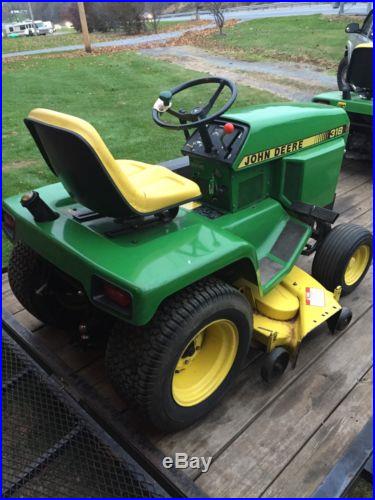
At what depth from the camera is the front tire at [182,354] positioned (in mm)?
1597

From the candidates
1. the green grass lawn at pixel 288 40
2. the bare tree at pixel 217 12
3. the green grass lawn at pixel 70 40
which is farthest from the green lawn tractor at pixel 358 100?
the green grass lawn at pixel 70 40

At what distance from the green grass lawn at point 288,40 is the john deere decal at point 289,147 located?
722cm

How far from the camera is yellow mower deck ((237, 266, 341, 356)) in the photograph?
83.6 inches

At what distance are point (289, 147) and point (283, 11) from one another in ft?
60.2

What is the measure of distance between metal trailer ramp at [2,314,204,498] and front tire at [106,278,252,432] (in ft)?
0.72

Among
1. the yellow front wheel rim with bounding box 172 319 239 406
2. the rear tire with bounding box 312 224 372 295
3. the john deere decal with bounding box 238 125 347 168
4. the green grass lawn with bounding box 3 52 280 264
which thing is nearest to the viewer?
the yellow front wheel rim with bounding box 172 319 239 406

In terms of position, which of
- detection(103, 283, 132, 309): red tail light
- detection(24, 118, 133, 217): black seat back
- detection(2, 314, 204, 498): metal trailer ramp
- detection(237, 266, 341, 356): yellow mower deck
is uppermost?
detection(24, 118, 133, 217): black seat back

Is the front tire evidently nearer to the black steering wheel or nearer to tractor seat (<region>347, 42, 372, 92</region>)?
the black steering wheel

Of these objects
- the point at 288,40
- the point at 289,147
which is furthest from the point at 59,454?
the point at 288,40

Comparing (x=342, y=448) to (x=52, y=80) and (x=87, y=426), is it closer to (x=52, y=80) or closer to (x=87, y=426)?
(x=87, y=426)

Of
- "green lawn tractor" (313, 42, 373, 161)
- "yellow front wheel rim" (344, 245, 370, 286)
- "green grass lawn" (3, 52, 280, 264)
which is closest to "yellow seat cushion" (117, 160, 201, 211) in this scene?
"yellow front wheel rim" (344, 245, 370, 286)

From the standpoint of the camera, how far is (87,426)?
1798mm

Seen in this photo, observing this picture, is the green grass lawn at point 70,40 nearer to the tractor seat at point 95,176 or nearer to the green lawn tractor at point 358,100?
the green lawn tractor at point 358,100

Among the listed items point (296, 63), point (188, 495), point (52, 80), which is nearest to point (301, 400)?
point (188, 495)
